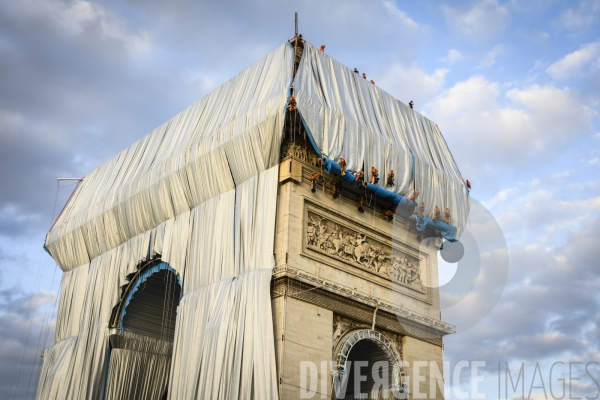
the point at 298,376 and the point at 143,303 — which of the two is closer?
the point at 298,376

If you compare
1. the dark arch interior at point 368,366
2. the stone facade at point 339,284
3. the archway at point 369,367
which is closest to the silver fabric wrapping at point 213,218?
the stone facade at point 339,284

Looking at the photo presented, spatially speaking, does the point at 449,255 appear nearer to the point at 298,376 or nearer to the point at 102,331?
the point at 298,376

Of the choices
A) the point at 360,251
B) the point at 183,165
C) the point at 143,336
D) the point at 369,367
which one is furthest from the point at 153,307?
the point at 360,251

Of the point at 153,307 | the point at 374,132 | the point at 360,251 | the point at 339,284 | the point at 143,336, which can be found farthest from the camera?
the point at 153,307

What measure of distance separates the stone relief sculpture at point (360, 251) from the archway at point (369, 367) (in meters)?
2.60

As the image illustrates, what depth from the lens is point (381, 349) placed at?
25.2 m

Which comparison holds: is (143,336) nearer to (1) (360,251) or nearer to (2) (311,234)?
(2) (311,234)

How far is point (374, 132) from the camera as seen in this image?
26.7 metres

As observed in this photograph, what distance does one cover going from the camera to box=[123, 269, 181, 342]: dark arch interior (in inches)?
1191

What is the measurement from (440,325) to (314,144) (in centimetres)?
863

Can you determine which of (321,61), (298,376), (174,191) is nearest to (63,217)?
(174,191)

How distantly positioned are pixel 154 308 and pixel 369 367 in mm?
10669

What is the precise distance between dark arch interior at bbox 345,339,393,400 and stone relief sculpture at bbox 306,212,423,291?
106 inches

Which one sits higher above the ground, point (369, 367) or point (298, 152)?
point (298, 152)
